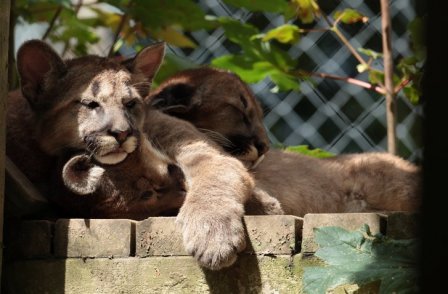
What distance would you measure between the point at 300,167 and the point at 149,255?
177cm

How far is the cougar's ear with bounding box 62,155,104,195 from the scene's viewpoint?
2887 millimetres

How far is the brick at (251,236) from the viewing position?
Answer: 2.56 meters

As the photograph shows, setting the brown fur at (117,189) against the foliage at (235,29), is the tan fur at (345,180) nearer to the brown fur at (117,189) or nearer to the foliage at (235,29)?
the foliage at (235,29)

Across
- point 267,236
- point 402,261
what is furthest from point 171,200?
point 402,261

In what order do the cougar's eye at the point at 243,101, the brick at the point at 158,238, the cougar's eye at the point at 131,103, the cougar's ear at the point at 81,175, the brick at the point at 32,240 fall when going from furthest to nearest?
1. the cougar's eye at the point at 243,101
2. the cougar's eye at the point at 131,103
3. the cougar's ear at the point at 81,175
4. the brick at the point at 32,240
5. the brick at the point at 158,238

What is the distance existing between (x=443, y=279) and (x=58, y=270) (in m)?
2.24

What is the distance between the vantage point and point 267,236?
2.57 meters

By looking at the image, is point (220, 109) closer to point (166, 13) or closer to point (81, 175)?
point (166, 13)

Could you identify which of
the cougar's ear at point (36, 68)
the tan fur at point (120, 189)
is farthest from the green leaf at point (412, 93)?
the cougar's ear at point (36, 68)

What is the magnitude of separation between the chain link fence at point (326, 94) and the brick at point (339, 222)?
3.45 meters

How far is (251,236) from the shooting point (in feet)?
8.52

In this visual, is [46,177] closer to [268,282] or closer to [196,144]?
[196,144]

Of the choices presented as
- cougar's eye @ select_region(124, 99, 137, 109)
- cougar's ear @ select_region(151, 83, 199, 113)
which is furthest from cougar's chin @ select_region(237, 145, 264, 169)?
cougar's eye @ select_region(124, 99, 137, 109)

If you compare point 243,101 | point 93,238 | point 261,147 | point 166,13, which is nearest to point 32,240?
point 93,238
